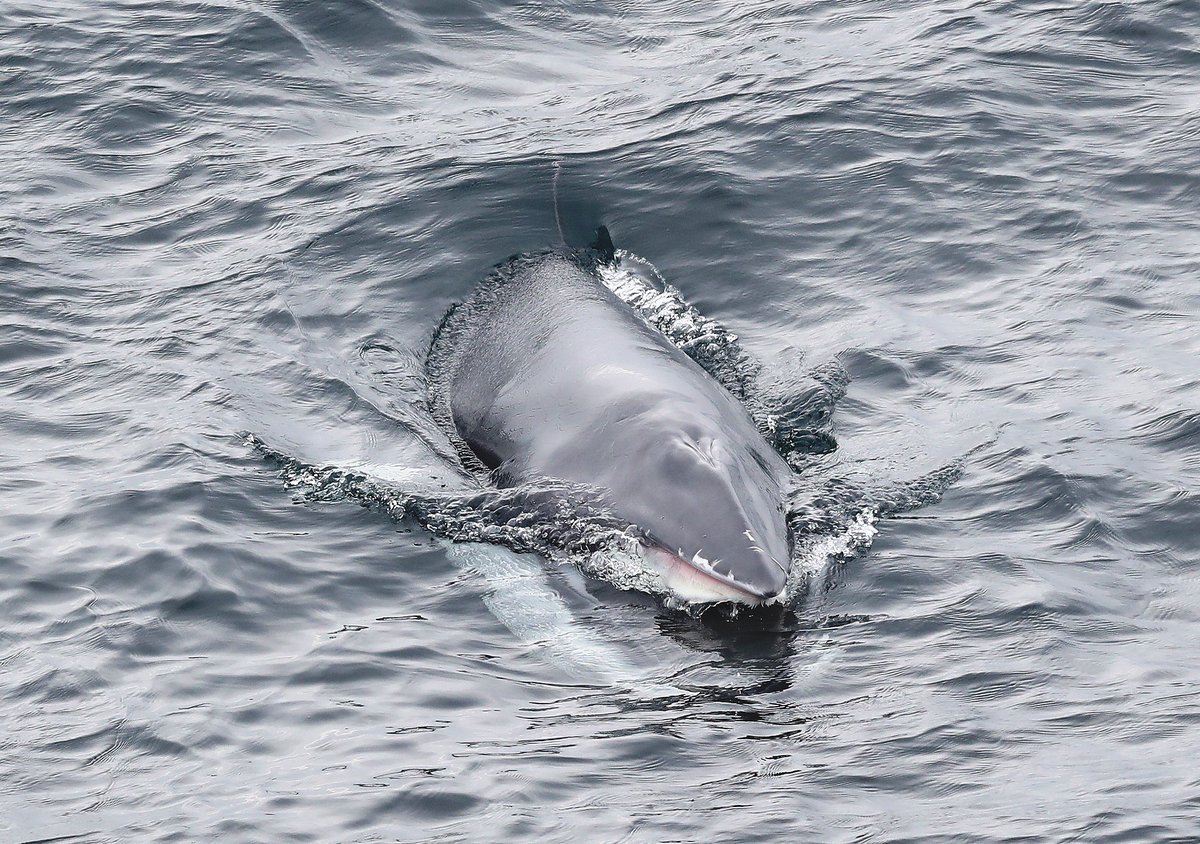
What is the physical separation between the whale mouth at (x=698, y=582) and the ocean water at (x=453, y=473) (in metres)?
0.18

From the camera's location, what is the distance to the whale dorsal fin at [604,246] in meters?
15.3

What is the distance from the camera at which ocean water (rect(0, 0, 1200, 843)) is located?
8031 millimetres

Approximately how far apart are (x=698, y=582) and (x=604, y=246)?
265 inches

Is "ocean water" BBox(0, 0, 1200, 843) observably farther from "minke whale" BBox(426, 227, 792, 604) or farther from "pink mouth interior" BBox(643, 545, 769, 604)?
"minke whale" BBox(426, 227, 792, 604)

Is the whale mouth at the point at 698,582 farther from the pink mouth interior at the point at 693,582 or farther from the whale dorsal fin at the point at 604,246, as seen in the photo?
the whale dorsal fin at the point at 604,246

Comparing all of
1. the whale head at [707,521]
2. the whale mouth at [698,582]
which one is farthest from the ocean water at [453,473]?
the whale head at [707,521]

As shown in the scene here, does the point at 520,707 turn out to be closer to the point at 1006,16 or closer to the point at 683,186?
the point at 683,186

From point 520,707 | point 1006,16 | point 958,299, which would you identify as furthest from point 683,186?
point 520,707

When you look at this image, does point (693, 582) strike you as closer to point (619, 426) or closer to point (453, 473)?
point (619, 426)

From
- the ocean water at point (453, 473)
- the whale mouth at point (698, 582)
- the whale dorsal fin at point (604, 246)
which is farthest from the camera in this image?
the whale dorsal fin at point (604, 246)

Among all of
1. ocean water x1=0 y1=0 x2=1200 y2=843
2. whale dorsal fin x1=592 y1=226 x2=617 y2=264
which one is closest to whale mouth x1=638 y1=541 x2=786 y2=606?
ocean water x1=0 y1=0 x2=1200 y2=843

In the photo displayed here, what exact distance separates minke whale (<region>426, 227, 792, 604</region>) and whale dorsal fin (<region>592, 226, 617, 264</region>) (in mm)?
955

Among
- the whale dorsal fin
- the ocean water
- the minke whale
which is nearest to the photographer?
the ocean water

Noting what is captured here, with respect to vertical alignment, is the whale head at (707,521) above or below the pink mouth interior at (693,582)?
above
